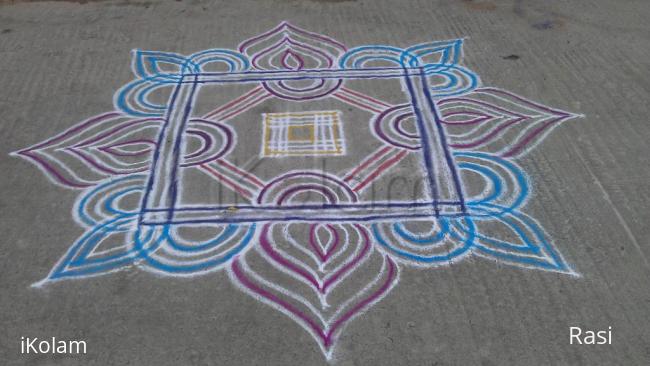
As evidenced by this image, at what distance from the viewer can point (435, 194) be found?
6328 millimetres

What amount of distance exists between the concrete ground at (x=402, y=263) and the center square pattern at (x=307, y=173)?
166 millimetres

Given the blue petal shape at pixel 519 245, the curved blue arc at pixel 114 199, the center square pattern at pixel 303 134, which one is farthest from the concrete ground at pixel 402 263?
the curved blue arc at pixel 114 199

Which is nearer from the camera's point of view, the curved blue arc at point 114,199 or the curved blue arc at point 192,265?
the curved blue arc at point 192,265

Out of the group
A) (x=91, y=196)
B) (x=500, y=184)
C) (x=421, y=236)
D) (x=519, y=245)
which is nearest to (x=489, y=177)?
(x=500, y=184)

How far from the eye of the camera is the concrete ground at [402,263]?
192 inches

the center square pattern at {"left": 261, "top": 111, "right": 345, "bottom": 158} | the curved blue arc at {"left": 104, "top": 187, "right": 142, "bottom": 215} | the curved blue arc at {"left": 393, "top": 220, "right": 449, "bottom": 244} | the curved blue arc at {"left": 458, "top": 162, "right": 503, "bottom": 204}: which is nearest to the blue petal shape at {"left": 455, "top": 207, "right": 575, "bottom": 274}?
the curved blue arc at {"left": 393, "top": 220, "right": 449, "bottom": 244}

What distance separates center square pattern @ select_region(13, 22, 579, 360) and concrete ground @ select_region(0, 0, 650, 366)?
0.54 feet

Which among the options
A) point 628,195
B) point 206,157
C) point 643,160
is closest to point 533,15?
point 643,160

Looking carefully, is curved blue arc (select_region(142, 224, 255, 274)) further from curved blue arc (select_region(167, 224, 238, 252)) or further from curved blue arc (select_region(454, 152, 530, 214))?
curved blue arc (select_region(454, 152, 530, 214))

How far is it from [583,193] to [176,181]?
4.55m

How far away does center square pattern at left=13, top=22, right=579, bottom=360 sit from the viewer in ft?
18.4

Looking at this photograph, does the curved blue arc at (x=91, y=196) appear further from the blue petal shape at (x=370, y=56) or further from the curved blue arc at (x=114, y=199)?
the blue petal shape at (x=370, y=56)

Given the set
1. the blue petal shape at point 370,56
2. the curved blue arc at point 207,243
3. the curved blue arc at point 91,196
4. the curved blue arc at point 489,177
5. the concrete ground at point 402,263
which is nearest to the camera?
the concrete ground at point 402,263

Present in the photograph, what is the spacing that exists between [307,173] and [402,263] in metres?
1.68
